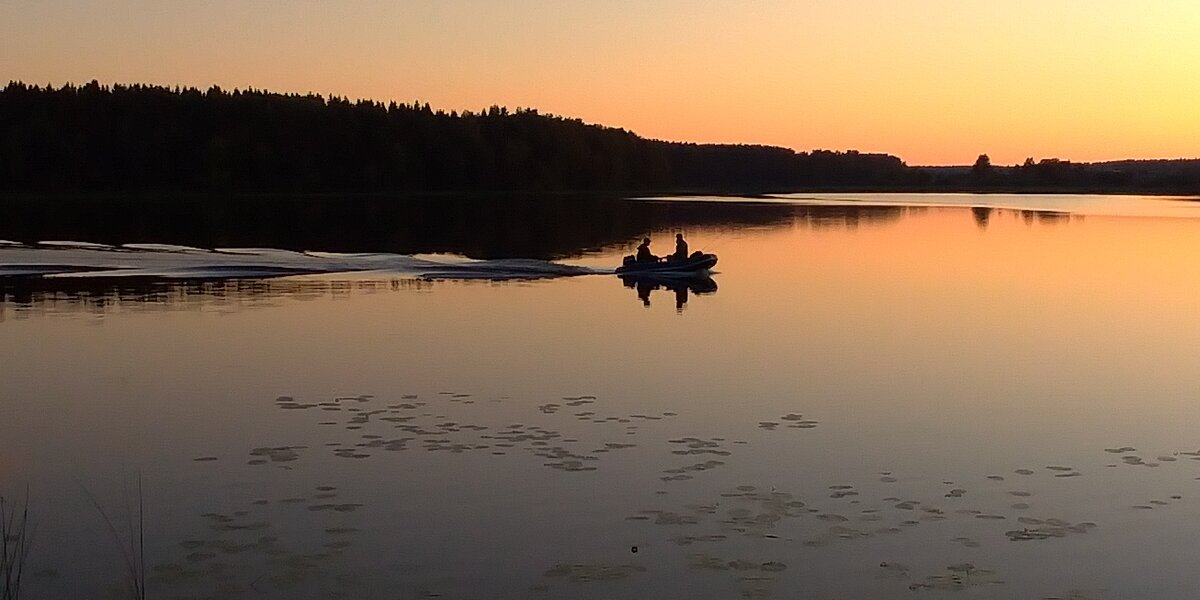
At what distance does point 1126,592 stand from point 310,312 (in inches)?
774

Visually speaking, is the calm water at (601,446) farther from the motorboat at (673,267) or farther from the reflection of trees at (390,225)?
the reflection of trees at (390,225)

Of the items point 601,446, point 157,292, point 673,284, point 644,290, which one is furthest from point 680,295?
point 601,446

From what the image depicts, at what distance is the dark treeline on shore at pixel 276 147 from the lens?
383 feet

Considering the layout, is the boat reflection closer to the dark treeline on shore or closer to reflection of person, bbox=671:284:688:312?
reflection of person, bbox=671:284:688:312

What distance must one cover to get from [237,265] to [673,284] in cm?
1254

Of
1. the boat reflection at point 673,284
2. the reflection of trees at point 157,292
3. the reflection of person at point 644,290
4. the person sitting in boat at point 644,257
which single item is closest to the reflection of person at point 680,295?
the boat reflection at point 673,284

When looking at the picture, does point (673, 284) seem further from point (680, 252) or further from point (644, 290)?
point (680, 252)

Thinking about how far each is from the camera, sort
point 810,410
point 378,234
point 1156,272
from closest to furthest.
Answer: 1. point 810,410
2. point 1156,272
3. point 378,234

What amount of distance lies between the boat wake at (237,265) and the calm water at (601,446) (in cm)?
646

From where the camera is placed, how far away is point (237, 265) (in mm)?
37406

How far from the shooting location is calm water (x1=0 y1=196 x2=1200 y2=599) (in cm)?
1025

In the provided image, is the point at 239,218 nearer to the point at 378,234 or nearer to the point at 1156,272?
the point at 378,234

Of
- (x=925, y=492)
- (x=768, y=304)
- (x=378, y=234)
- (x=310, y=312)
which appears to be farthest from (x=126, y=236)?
(x=925, y=492)

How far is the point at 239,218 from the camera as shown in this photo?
71938 millimetres
